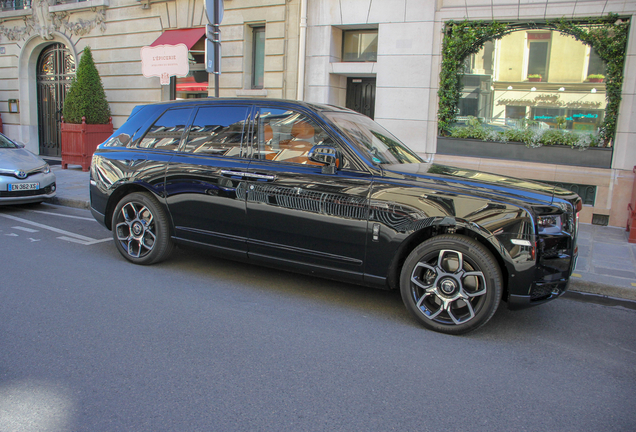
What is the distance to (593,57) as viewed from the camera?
9148mm

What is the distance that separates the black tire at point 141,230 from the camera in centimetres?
537

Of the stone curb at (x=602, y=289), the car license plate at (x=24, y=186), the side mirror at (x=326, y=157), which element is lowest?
the stone curb at (x=602, y=289)

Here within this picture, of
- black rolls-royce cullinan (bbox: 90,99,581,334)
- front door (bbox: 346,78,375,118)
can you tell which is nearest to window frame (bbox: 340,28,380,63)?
front door (bbox: 346,78,375,118)

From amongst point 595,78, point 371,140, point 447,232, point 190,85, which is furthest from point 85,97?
point 447,232

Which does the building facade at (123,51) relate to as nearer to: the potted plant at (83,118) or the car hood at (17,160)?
the potted plant at (83,118)

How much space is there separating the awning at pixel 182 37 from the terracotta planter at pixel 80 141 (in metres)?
2.83

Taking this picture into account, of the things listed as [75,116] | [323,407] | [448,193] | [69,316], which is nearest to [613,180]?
[448,193]

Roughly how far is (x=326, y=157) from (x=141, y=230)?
7.90 feet

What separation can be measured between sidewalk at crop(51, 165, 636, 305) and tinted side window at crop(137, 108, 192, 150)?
440 cm

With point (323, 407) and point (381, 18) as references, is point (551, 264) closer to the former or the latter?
point (323, 407)

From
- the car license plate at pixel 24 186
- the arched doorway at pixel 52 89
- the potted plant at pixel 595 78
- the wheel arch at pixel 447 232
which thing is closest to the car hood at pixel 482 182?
the wheel arch at pixel 447 232

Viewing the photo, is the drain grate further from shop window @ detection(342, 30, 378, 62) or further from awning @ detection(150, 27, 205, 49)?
awning @ detection(150, 27, 205, 49)

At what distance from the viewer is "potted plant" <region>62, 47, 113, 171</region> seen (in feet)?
44.2

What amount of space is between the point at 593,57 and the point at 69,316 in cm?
939
